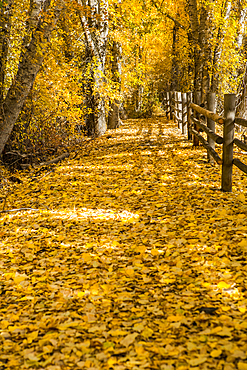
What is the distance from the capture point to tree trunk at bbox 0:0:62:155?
23.2 feet

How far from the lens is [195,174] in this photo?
688cm

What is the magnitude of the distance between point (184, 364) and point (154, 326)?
46 cm

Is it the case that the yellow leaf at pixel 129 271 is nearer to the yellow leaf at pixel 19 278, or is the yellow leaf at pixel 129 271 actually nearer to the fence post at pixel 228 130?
the yellow leaf at pixel 19 278

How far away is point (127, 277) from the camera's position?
351cm

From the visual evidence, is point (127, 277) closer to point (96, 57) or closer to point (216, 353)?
point (216, 353)

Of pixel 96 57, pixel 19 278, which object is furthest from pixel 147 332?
pixel 96 57

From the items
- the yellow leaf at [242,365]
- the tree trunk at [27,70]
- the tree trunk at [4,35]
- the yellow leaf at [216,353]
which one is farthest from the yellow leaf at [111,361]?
the tree trunk at [4,35]

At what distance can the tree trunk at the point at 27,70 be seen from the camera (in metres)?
7.06

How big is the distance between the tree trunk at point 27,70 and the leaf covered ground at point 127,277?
1.67 metres

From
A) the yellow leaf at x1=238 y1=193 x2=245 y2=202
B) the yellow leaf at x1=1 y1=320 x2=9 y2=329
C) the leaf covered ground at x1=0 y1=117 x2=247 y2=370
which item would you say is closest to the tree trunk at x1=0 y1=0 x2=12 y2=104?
the leaf covered ground at x1=0 y1=117 x2=247 y2=370

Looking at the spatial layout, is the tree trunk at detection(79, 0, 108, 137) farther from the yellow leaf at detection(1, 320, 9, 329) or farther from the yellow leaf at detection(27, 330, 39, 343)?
the yellow leaf at detection(27, 330, 39, 343)

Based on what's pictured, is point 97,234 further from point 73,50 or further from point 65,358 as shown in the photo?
point 73,50

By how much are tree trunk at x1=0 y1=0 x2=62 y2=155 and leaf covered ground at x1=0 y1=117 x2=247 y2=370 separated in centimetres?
167

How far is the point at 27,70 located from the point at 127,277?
17.5 feet
